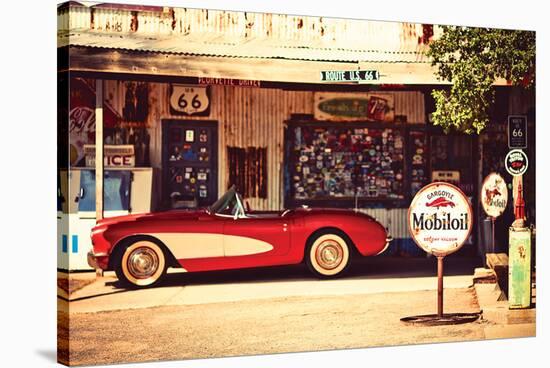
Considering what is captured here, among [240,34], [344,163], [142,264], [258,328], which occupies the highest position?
[240,34]

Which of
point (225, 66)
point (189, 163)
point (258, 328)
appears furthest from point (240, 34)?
point (258, 328)

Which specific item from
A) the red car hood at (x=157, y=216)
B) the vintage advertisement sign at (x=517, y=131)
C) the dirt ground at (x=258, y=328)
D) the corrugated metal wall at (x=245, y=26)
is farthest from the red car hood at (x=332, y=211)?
the vintage advertisement sign at (x=517, y=131)

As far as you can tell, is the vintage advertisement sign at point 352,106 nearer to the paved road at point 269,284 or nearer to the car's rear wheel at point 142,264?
the paved road at point 269,284

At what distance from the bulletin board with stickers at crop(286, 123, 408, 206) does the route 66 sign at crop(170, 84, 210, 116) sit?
40.6 inches

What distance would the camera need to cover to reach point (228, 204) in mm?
11414

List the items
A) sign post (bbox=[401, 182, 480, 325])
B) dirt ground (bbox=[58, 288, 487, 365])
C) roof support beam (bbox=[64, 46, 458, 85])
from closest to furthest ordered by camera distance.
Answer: dirt ground (bbox=[58, 288, 487, 365]), roof support beam (bbox=[64, 46, 458, 85]), sign post (bbox=[401, 182, 480, 325])

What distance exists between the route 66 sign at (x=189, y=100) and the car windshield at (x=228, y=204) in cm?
90

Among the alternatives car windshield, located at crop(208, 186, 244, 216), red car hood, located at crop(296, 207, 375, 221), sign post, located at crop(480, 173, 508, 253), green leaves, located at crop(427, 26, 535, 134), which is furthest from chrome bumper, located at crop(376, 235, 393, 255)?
car windshield, located at crop(208, 186, 244, 216)

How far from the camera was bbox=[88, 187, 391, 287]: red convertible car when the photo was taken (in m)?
11.0

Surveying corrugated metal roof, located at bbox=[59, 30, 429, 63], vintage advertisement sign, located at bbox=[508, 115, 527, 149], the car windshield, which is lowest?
the car windshield

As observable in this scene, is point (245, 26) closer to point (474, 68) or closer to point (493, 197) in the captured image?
point (474, 68)

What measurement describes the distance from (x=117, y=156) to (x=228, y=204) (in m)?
1.34

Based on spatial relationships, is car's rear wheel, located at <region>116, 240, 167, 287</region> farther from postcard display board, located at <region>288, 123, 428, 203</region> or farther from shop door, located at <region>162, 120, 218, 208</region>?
postcard display board, located at <region>288, 123, 428, 203</region>

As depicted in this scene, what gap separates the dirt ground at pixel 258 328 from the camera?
10516 mm
